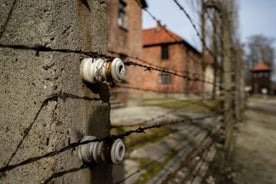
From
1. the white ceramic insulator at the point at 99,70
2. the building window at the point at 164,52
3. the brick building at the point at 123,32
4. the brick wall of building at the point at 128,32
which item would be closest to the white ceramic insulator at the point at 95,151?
the white ceramic insulator at the point at 99,70

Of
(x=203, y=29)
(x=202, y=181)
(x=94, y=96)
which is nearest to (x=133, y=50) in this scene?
(x=203, y=29)

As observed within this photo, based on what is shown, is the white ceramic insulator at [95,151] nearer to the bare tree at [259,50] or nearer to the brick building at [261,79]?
the brick building at [261,79]

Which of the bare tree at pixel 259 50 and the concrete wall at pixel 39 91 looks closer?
the concrete wall at pixel 39 91

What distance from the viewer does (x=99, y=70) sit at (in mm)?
1297

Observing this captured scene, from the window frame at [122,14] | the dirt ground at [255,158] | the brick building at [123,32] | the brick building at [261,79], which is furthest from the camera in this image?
the brick building at [261,79]

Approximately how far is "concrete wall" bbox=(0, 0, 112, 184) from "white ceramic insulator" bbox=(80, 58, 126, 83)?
0.05 m

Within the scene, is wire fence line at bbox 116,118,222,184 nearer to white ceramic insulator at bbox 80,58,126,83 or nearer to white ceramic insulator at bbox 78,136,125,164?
white ceramic insulator at bbox 78,136,125,164

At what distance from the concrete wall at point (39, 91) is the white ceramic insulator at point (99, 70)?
45mm

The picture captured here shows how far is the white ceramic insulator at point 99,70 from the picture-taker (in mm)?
1284

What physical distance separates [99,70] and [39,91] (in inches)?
11.6

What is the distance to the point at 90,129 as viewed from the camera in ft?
4.63

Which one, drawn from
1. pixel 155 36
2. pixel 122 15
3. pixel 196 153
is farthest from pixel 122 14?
pixel 155 36

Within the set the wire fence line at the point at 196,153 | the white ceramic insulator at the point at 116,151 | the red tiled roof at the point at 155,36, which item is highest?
the red tiled roof at the point at 155,36

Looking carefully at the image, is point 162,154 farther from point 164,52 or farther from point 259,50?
point 259,50
